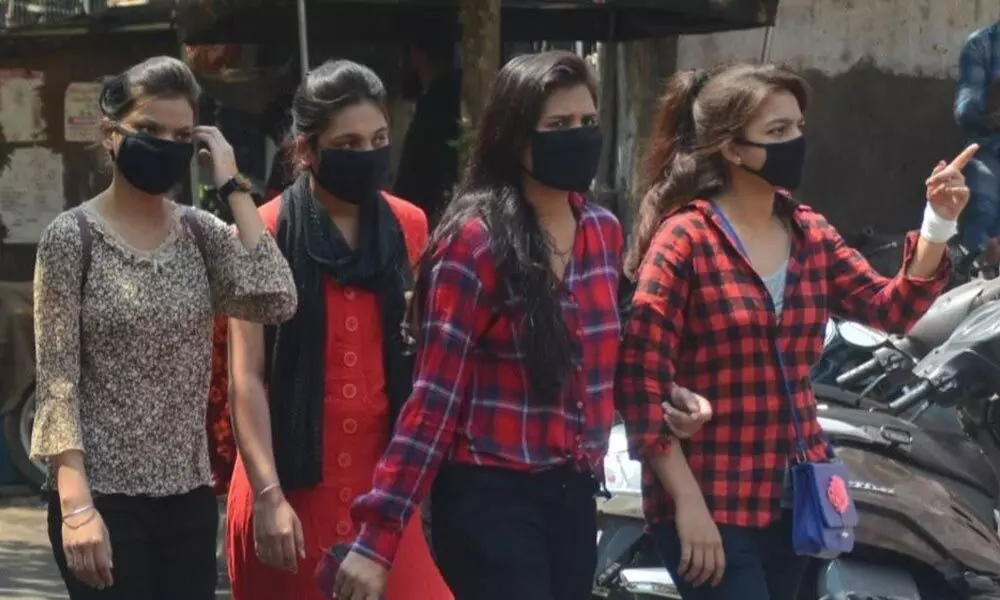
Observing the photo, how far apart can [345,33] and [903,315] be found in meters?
5.00

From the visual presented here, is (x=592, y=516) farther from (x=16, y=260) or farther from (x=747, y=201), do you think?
(x=16, y=260)

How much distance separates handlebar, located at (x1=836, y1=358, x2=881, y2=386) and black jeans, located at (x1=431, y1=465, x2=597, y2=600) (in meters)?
2.43

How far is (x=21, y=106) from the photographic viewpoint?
9.74 m

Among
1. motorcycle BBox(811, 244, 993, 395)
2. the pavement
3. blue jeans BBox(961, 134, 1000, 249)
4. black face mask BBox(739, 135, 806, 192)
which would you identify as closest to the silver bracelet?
black face mask BBox(739, 135, 806, 192)

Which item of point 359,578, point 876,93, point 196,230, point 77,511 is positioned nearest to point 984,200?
point 876,93

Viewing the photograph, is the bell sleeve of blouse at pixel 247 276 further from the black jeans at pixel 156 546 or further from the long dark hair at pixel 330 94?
the black jeans at pixel 156 546

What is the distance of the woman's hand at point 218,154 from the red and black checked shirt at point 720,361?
0.98 m

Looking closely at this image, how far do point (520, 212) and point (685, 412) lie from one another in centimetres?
57

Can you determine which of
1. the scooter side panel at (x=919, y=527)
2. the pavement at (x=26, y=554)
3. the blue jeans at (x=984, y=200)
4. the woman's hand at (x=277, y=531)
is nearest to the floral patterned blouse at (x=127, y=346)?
the woman's hand at (x=277, y=531)

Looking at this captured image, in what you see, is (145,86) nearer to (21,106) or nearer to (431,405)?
(431,405)

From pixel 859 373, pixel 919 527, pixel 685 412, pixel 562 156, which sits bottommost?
pixel 919 527

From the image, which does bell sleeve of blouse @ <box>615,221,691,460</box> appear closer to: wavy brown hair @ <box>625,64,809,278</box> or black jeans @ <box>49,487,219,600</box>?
wavy brown hair @ <box>625,64,809,278</box>

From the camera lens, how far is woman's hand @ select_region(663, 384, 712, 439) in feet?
12.6

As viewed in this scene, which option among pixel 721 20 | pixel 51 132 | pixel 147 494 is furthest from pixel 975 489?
pixel 51 132
